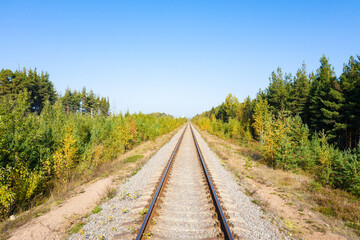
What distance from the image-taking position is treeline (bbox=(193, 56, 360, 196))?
9125 millimetres

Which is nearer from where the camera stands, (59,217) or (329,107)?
(59,217)

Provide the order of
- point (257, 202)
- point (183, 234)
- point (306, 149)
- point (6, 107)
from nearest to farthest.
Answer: point (183, 234), point (257, 202), point (6, 107), point (306, 149)

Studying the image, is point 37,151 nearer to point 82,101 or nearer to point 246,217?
point 246,217

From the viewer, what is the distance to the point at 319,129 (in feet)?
89.9

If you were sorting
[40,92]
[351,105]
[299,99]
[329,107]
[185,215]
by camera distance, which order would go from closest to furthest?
[185,215], [351,105], [329,107], [299,99], [40,92]

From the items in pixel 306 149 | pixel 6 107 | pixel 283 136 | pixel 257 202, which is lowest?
pixel 257 202

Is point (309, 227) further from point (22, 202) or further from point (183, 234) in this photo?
point (22, 202)

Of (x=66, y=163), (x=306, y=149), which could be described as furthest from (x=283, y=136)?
(x=66, y=163)

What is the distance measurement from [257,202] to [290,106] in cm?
3394

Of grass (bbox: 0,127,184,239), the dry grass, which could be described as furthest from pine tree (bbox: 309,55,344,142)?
grass (bbox: 0,127,184,239)

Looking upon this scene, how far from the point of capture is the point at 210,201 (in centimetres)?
579

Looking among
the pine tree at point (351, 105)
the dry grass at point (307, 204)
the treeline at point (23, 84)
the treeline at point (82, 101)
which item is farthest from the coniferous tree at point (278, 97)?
the treeline at point (82, 101)

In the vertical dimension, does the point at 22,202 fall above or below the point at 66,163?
below

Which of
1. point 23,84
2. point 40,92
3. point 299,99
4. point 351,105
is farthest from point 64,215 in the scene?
point 40,92
